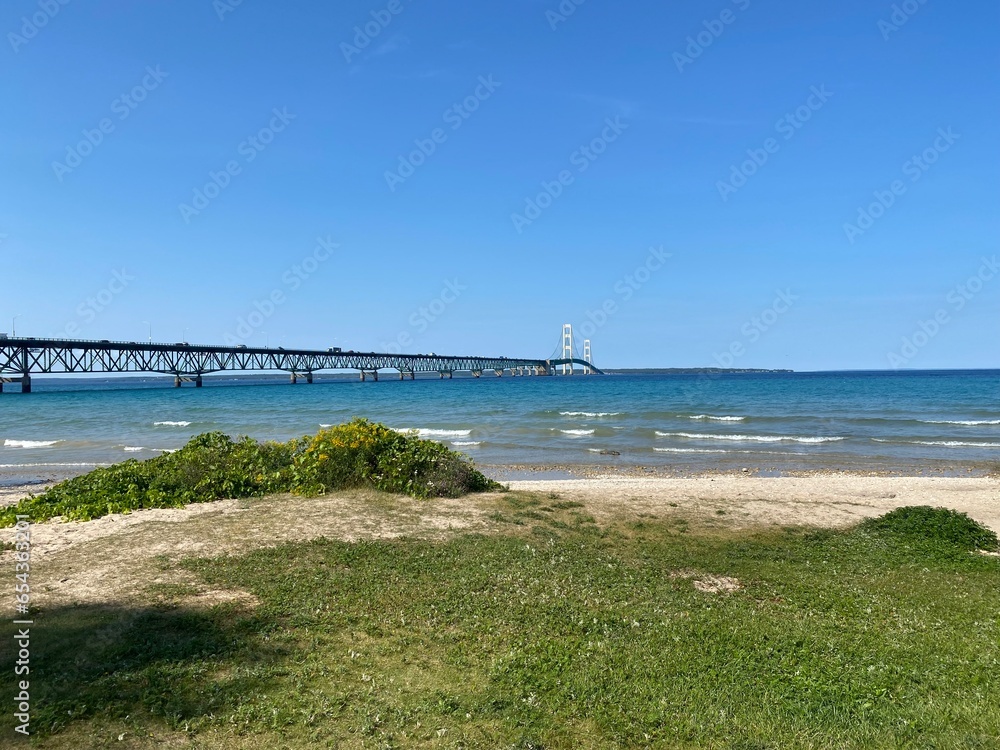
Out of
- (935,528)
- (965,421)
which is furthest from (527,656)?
(965,421)

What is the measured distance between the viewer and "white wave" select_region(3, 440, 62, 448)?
1400 inches

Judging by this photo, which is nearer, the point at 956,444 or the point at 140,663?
the point at 140,663

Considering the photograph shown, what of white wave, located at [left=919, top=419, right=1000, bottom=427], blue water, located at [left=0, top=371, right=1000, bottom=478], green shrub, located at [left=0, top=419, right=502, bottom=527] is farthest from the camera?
white wave, located at [left=919, top=419, right=1000, bottom=427]

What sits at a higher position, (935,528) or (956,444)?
(935,528)

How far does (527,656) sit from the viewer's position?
21.0ft

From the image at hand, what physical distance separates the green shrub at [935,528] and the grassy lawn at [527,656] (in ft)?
5.41

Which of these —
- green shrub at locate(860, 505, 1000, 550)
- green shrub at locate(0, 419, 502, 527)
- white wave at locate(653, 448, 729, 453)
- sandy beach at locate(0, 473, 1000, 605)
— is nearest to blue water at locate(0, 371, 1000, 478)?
white wave at locate(653, 448, 729, 453)

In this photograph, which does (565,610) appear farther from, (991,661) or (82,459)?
(82,459)

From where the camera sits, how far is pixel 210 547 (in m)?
10.3

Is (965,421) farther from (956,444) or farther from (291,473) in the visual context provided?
(291,473)

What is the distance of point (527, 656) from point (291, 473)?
10440 mm

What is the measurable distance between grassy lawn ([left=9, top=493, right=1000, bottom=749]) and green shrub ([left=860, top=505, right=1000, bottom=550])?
1648mm

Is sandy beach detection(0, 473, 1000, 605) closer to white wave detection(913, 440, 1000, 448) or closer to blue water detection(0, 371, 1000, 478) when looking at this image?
blue water detection(0, 371, 1000, 478)

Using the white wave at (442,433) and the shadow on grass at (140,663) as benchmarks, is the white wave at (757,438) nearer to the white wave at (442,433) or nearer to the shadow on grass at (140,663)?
the white wave at (442,433)
